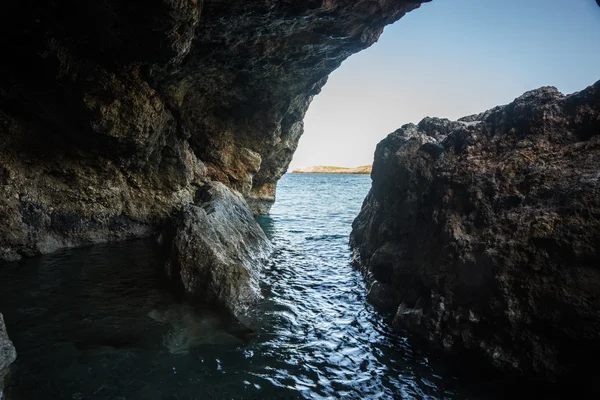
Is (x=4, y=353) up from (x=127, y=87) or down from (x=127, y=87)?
down

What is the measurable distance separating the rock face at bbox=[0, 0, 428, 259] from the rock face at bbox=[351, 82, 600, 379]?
6.04 metres

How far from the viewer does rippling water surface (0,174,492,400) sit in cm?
480

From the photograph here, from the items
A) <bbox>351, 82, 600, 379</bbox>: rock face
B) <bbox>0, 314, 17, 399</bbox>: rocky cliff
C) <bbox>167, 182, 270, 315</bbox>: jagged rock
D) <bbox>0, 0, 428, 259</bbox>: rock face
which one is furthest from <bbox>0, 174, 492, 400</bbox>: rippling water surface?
<bbox>0, 0, 428, 259</bbox>: rock face

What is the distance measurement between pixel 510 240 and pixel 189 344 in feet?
18.2

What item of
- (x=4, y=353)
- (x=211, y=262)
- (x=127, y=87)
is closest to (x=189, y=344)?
(x=211, y=262)

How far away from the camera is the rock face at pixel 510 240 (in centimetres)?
456

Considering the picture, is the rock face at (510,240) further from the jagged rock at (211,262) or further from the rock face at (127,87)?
the rock face at (127,87)

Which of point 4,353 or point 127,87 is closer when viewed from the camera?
point 4,353

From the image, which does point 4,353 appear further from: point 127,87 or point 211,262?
point 127,87

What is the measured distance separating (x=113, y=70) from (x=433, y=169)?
9.00 m

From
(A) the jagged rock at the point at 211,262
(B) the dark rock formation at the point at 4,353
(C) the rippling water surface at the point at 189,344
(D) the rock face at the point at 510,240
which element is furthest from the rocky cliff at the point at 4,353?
(D) the rock face at the point at 510,240

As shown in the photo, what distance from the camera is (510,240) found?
5.31 meters

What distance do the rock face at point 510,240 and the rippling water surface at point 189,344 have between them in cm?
90

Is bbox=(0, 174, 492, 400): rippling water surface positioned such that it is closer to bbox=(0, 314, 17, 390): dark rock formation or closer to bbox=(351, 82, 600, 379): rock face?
bbox=(0, 314, 17, 390): dark rock formation
